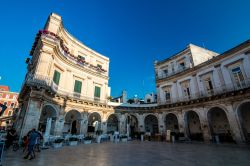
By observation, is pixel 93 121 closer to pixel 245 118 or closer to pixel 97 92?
pixel 97 92

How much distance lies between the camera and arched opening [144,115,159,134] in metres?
25.5

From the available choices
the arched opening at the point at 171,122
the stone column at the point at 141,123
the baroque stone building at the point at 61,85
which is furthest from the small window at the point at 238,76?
the baroque stone building at the point at 61,85

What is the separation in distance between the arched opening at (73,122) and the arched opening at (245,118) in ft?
60.8

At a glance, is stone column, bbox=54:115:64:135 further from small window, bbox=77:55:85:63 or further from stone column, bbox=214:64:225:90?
stone column, bbox=214:64:225:90

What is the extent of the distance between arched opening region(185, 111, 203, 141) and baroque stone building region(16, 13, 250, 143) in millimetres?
126

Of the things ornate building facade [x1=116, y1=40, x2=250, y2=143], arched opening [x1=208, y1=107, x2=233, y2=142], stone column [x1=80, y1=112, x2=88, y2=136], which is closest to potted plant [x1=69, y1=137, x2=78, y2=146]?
stone column [x1=80, y1=112, x2=88, y2=136]

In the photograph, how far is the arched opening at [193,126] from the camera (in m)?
18.9

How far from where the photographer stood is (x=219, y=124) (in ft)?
57.3

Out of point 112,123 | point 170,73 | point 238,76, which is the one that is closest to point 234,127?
point 238,76

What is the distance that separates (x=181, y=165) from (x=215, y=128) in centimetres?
1539

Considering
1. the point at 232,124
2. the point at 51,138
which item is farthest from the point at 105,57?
the point at 232,124

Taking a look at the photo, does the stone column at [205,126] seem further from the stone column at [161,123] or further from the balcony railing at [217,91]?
the stone column at [161,123]

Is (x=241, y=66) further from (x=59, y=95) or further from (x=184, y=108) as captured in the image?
(x=59, y=95)

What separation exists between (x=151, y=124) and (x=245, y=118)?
46.0ft
